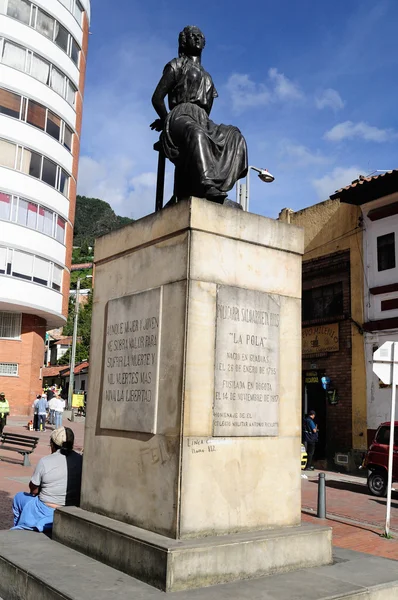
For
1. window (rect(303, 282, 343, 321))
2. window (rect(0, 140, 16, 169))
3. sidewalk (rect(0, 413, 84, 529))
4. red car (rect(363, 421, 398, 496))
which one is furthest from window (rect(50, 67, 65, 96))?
red car (rect(363, 421, 398, 496))

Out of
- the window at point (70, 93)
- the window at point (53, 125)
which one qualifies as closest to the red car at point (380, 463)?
the window at point (53, 125)

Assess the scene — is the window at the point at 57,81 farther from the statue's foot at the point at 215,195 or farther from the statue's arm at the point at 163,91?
the statue's foot at the point at 215,195

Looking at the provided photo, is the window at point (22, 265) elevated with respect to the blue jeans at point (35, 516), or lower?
elevated

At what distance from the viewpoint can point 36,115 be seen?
33.5 meters

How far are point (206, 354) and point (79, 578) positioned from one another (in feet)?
5.83

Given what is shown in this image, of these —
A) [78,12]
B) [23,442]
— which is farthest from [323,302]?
[78,12]

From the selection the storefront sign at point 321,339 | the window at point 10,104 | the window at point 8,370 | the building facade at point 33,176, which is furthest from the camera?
the window at point 8,370

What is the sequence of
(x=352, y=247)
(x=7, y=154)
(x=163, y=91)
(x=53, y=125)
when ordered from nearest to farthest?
(x=163, y=91)
(x=352, y=247)
(x=7, y=154)
(x=53, y=125)

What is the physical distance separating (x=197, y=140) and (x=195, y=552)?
320 cm

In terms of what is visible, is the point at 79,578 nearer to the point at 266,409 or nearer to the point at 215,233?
the point at 266,409

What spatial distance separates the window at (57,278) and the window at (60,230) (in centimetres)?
172

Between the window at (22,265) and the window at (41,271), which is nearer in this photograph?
the window at (22,265)

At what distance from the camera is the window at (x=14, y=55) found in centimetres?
3228

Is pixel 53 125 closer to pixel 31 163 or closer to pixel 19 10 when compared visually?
pixel 31 163
